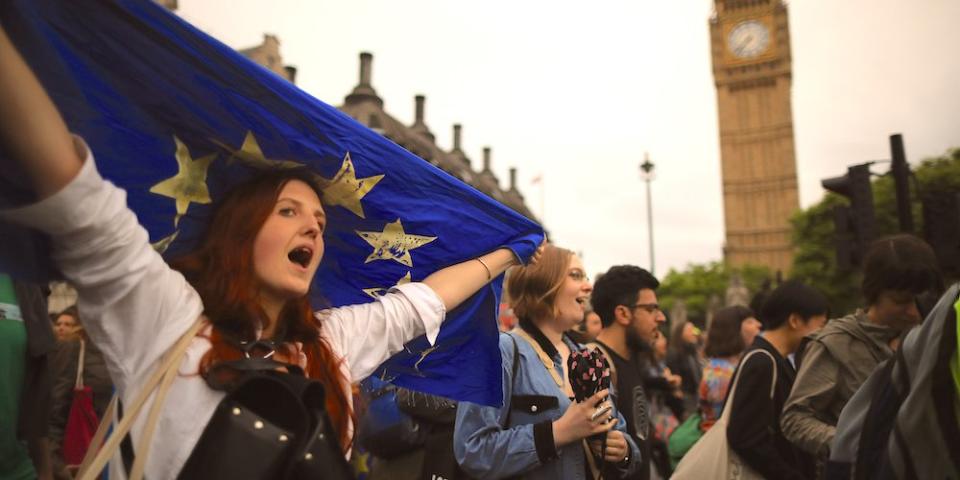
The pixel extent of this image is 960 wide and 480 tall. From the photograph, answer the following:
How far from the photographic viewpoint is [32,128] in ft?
4.00

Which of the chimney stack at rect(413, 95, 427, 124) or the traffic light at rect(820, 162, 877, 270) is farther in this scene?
the chimney stack at rect(413, 95, 427, 124)

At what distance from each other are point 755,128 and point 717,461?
81527 mm

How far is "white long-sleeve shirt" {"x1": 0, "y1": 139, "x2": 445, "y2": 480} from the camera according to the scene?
50.7 inches

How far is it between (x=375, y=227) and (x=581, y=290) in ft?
4.96

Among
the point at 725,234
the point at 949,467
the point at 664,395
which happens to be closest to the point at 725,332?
the point at 664,395

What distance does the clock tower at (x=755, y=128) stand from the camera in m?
74.7

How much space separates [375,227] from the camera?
2.45 m

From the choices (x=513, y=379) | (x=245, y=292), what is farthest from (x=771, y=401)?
(x=245, y=292)

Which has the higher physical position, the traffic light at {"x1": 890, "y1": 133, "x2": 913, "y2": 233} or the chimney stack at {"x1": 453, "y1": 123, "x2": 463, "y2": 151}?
the chimney stack at {"x1": 453, "y1": 123, "x2": 463, "y2": 151}

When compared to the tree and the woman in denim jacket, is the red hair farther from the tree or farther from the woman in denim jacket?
the tree

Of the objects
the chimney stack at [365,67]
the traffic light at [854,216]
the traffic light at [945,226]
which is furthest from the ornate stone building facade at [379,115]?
the traffic light at [945,226]

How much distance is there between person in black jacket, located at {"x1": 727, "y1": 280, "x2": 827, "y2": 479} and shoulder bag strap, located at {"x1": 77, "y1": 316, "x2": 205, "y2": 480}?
10.4 ft

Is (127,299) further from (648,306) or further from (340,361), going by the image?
(648,306)

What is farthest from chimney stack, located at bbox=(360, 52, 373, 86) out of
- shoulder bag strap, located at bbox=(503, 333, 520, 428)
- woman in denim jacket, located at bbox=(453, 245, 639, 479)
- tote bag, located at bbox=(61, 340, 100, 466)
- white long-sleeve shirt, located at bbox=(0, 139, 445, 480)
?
white long-sleeve shirt, located at bbox=(0, 139, 445, 480)
